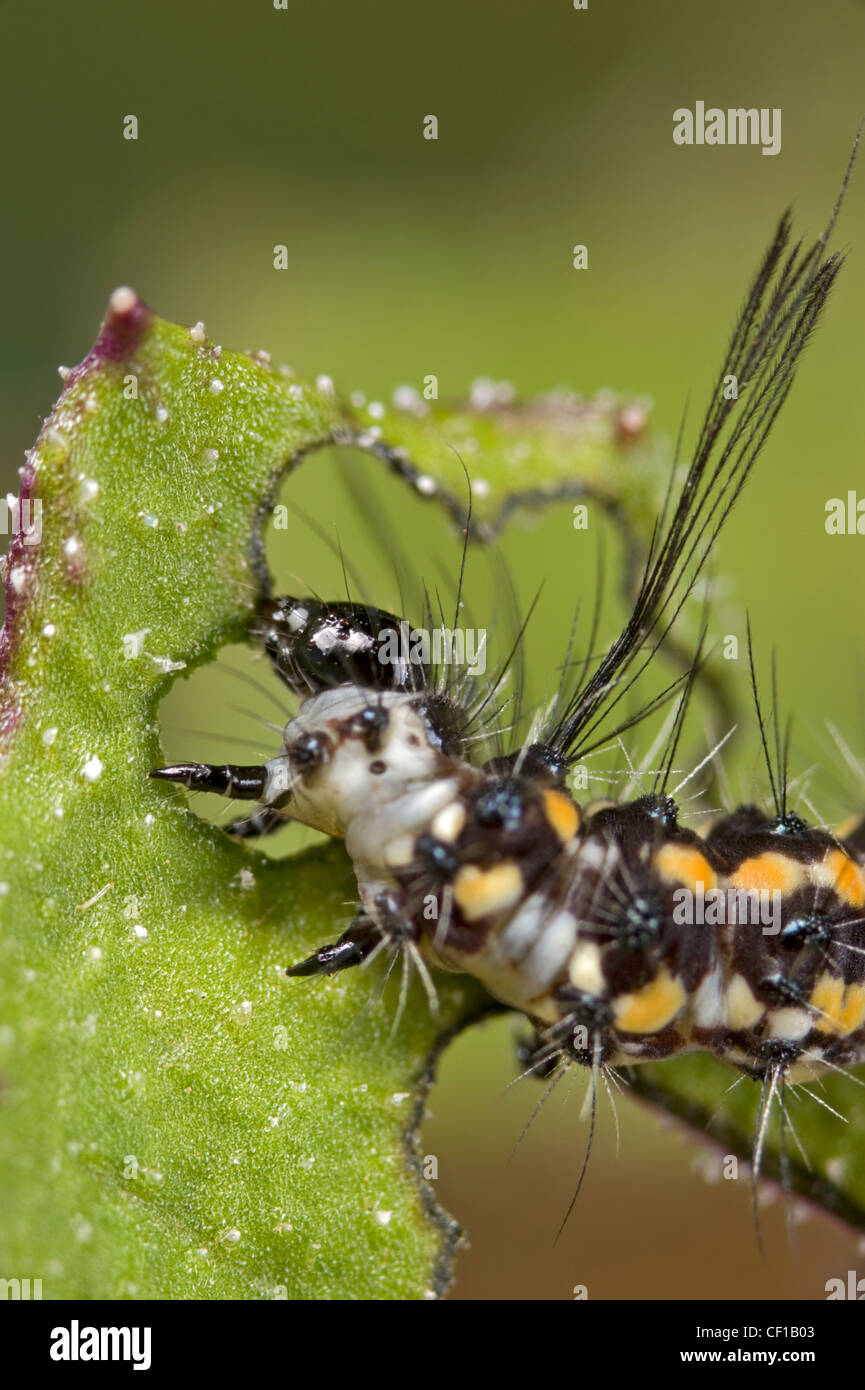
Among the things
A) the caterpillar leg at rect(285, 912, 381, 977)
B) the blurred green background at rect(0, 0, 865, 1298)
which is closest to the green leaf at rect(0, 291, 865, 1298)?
the caterpillar leg at rect(285, 912, 381, 977)

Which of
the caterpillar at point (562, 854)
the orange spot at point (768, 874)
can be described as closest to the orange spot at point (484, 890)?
the caterpillar at point (562, 854)

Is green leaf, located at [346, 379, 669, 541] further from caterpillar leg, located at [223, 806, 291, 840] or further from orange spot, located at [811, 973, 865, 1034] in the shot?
orange spot, located at [811, 973, 865, 1034]

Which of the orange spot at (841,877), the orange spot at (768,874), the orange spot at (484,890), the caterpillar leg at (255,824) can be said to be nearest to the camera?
the orange spot at (484,890)

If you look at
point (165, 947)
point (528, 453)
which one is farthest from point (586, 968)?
point (528, 453)

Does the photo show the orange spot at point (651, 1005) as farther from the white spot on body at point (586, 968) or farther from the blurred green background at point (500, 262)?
the blurred green background at point (500, 262)

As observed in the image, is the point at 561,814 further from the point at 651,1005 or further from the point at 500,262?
the point at 500,262

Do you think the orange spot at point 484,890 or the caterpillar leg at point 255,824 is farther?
the caterpillar leg at point 255,824
